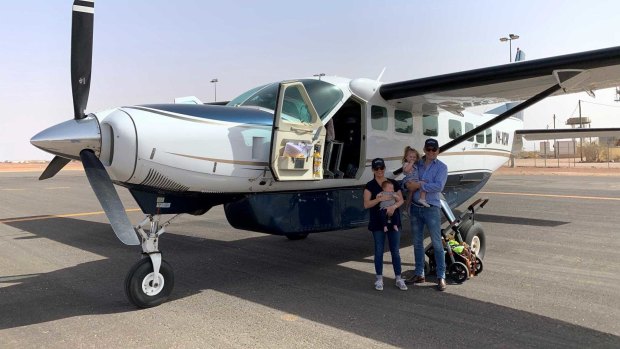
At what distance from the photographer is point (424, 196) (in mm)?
5594

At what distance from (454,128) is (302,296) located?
5.32 metres

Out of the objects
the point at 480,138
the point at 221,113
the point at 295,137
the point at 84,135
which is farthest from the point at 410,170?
the point at 480,138

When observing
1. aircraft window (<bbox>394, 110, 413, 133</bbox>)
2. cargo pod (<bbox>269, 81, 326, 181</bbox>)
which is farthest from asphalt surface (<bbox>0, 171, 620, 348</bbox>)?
aircraft window (<bbox>394, 110, 413, 133</bbox>)

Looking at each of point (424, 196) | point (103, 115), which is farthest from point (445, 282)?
point (103, 115)

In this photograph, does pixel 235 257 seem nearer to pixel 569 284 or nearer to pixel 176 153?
pixel 176 153

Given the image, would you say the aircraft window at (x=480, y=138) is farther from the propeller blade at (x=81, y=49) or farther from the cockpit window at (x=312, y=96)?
the propeller blade at (x=81, y=49)

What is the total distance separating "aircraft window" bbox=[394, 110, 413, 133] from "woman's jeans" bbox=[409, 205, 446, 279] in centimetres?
212

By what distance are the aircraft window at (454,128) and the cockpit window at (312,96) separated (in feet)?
10.9

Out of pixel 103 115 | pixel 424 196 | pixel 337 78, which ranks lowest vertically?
pixel 424 196

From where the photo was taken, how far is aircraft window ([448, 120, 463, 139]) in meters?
8.89

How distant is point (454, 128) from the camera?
902 centimetres

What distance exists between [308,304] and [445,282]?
184 cm

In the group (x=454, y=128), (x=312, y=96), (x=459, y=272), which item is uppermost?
(x=312, y=96)

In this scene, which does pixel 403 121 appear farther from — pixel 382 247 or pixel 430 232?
pixel 382 247
